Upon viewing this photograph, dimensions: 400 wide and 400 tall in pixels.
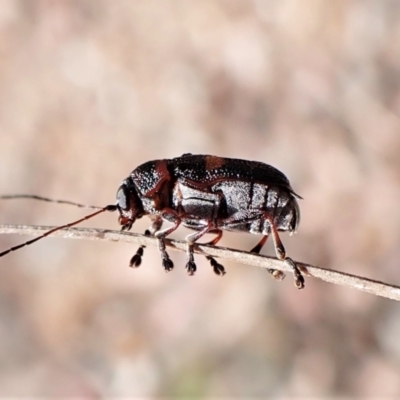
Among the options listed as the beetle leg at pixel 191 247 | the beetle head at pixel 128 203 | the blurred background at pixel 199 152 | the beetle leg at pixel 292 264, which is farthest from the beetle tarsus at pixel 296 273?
the blurred background at pixel 199 152

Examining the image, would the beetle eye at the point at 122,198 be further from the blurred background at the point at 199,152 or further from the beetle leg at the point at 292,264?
the blurred background at the point at 199,152

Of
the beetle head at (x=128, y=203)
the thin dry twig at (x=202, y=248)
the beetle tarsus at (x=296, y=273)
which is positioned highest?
the beetle head at (x=128, y=203)

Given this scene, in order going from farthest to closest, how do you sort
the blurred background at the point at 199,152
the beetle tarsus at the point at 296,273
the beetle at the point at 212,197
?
the blurred background at the point at 199,152, the beetle at the point at 212,197, the beetle tarsus at the point at 296,273

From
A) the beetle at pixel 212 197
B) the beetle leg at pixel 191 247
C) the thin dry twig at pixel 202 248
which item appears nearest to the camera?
the thin dry twig at pixel 202 248

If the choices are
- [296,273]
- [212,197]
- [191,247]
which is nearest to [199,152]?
[212,197]

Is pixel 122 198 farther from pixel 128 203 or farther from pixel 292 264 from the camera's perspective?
pixel 292 264

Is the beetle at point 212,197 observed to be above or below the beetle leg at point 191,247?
above

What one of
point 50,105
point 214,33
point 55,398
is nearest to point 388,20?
point 214,33

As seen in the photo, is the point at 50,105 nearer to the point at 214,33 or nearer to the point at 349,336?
the point at 214,33
